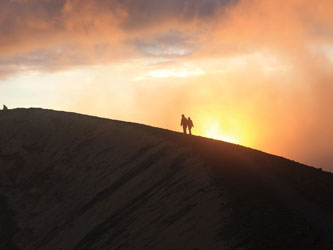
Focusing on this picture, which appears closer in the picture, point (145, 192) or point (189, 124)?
point (145, 192)

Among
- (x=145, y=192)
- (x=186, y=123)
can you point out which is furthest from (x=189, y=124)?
(x=145, y=192)

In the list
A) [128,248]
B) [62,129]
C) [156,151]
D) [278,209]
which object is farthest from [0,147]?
[278,209]

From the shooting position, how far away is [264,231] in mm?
26922

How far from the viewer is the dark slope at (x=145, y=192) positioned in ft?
94.7

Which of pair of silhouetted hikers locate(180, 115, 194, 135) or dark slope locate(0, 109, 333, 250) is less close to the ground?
pair of silhouetted hikers locate(180, 115, 194, 135)

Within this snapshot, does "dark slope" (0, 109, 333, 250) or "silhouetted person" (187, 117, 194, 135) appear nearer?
"dark slope" (0, 109, 333, 250)

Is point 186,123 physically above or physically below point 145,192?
above

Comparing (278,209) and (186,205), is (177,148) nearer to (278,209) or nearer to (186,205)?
(186,205)

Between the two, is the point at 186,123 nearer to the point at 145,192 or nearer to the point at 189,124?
the point at 189,124

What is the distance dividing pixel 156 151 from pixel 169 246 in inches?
839

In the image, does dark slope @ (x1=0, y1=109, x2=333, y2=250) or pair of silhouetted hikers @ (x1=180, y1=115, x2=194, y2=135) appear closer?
dark slope @ (x1=0, y1=109, x2=333, y2=250)

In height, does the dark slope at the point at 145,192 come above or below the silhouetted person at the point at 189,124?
below

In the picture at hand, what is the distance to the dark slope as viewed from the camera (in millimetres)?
28875

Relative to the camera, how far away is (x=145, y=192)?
42.8 m
